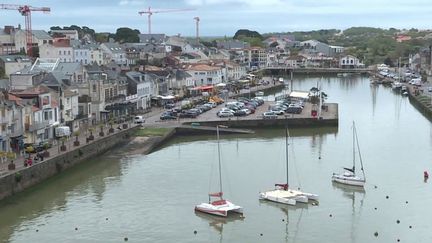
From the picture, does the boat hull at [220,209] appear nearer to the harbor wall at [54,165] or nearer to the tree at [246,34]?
the harbor wall at [54,165]

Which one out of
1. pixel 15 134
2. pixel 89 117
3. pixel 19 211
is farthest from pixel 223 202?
pixel 89 117

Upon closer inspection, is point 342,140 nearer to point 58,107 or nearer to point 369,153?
point 369,153

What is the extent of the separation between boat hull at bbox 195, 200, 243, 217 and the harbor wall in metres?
6.97

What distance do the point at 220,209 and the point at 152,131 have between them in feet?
51.3

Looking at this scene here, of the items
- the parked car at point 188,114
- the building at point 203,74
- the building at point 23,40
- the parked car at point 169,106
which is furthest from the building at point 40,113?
the building at point 23,40

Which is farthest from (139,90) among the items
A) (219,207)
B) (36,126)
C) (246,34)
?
(246,34)

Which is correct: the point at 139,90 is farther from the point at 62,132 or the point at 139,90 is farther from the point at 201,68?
the point at 201,68

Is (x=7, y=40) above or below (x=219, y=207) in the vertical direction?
above

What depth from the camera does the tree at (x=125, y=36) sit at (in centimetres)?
9400

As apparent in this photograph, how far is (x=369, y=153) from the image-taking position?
31906mm

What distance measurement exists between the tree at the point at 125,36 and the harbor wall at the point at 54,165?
59.8m

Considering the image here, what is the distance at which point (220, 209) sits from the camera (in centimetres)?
2181

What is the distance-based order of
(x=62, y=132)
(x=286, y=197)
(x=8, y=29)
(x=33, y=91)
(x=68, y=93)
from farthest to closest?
(x=8, y=29)
(x=68, y=93)
(x=62, y=132)
(x=33, y=91)
(x=286, y=197)

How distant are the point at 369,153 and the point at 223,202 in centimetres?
1211
